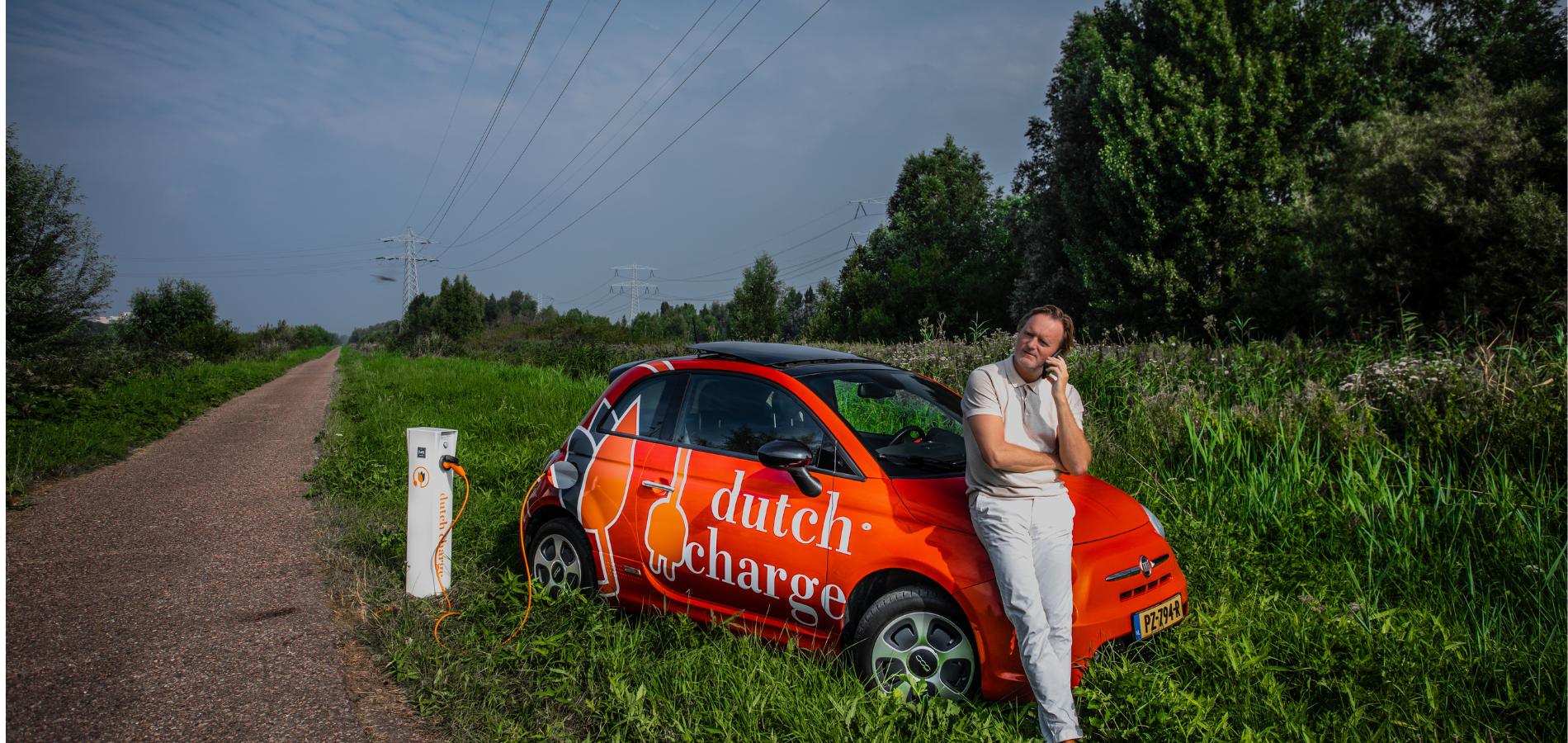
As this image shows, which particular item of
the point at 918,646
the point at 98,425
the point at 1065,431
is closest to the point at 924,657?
the point at 918,646

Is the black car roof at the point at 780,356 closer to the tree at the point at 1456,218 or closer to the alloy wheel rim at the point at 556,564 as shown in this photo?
the alloy wheel rim at the point at 556,564

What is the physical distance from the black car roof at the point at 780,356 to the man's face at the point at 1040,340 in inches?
51.5

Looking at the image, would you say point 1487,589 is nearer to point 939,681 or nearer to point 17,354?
point 939,681

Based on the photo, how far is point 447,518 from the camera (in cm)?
497

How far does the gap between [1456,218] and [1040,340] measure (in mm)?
14767

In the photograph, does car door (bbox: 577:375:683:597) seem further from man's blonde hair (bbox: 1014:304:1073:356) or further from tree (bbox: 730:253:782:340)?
tree (bbox: 730:253:782:340)

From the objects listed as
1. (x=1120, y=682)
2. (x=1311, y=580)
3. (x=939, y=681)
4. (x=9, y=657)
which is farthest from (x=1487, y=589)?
(x=9, y=657)

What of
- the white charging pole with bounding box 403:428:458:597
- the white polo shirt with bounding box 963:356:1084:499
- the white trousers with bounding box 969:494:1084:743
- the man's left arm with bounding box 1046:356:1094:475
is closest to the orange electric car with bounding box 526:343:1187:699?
the white trousers with bounding box 969:494:1084:743

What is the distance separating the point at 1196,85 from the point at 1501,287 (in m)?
9.08

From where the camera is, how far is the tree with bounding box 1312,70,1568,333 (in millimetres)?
13008

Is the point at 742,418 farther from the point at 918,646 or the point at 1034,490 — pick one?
the point at 1034,490

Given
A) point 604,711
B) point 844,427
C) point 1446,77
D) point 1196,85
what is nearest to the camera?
point 604,711

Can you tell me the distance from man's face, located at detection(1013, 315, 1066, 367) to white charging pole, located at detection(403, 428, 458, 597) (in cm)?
343

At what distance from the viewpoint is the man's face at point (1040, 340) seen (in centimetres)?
325
